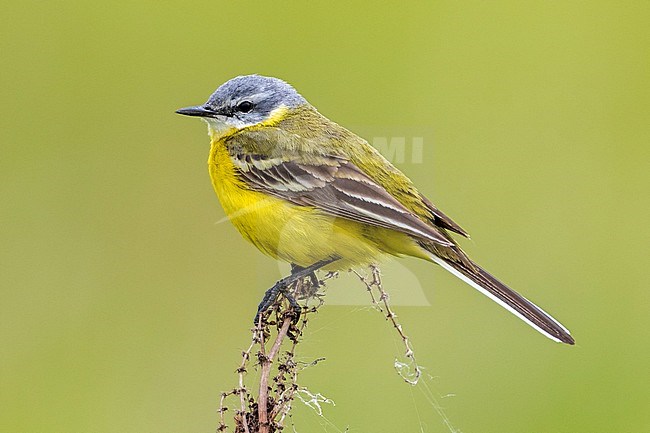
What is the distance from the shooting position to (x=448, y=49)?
9.11 meters

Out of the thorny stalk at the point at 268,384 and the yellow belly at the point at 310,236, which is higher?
the yellow belly at the point at 310,236

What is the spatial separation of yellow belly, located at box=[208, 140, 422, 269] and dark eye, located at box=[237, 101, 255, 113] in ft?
2.14

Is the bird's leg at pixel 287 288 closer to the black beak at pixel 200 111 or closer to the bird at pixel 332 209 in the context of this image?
the bird at pixel 332 209

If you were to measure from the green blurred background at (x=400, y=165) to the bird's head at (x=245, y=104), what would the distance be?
2.41ft

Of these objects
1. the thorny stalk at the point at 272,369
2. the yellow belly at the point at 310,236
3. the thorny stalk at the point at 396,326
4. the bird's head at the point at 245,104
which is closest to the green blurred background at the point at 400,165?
the yellow belly at the point at 310,236

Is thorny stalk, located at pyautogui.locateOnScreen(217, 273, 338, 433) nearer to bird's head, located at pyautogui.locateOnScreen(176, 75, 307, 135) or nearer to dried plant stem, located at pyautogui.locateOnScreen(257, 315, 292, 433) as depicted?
dried plant stem, located at pyautogui.locateOnScreen(257, 315, 292, 433)

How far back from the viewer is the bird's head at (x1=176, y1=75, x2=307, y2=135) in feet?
17.7

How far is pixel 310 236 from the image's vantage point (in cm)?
484

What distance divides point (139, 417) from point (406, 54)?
12.8 feet

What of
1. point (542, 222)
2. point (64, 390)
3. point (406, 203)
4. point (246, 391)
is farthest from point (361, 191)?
point (542, 222)

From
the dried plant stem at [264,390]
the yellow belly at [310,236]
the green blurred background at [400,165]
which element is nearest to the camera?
the dried plant stem at [264,390]

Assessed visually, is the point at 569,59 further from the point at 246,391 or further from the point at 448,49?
the point at 246,391

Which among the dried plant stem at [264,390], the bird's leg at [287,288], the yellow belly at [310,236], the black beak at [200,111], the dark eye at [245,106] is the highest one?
the dark eye at [245,106]

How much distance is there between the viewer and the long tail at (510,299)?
4.57 metres
